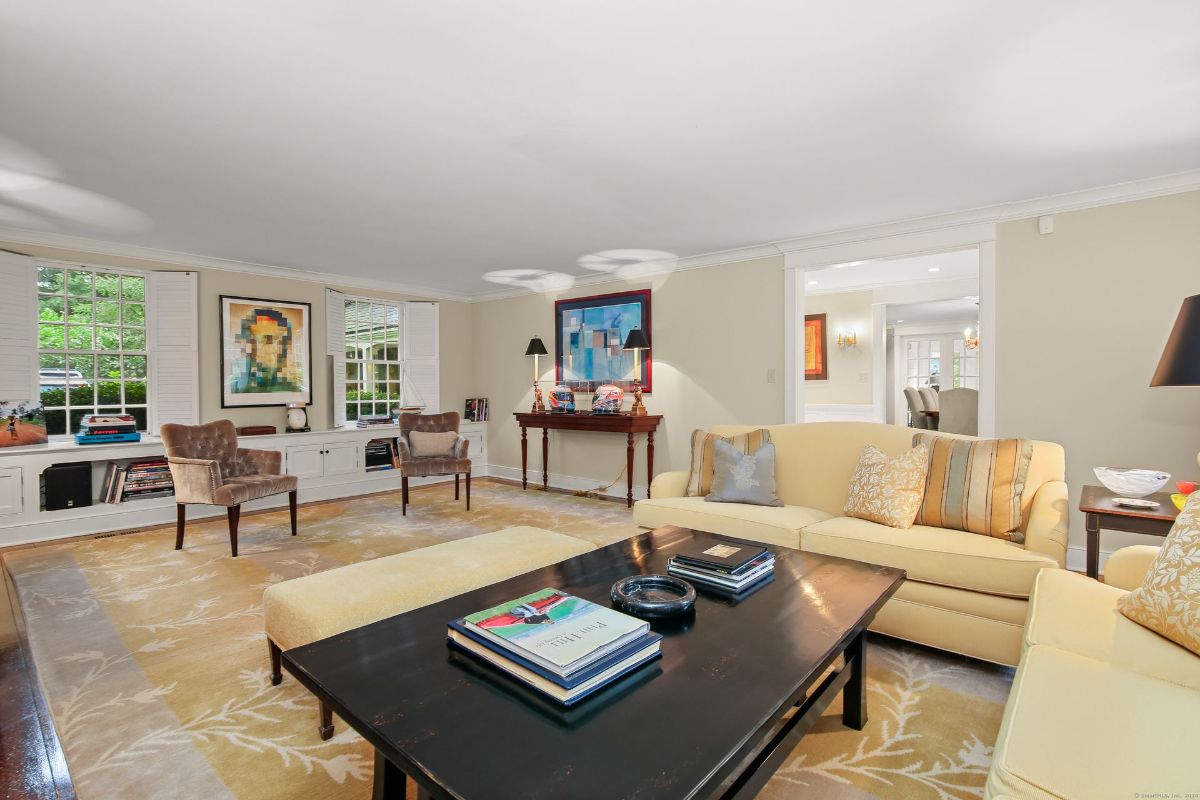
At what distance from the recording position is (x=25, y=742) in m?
1.46

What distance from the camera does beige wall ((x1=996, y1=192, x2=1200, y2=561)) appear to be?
10.6 feet

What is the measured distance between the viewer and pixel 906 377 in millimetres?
10438

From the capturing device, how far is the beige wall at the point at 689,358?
15.9 feet

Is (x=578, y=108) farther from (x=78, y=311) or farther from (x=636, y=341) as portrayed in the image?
(x=78, y=311)

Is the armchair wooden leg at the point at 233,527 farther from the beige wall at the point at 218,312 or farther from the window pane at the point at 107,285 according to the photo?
the window pane at the point at 107,285

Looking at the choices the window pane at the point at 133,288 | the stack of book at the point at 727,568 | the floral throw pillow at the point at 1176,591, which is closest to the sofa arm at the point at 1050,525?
the floral throw pillow at the point at 1176,591

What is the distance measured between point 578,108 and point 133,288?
4.67m

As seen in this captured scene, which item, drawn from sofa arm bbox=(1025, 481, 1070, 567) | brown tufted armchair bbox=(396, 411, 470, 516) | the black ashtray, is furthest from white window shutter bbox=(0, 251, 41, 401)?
sofa arm bbox=(1025, 481, 1070, 567)

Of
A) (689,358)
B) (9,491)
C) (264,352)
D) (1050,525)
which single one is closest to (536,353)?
(689,358)

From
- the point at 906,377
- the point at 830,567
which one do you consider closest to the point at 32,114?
the point at 830,567

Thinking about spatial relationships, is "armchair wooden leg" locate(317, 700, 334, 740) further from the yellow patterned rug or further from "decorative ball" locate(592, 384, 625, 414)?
"decorative ball" locate(592, 384, 625, 414)

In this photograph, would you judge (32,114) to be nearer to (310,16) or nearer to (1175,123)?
(310,16)

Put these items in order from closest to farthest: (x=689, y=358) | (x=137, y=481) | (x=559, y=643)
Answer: (x=559, y=643) → (x=137, y=481) → (x=689, y=358)

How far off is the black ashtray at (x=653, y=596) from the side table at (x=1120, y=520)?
167 cm
